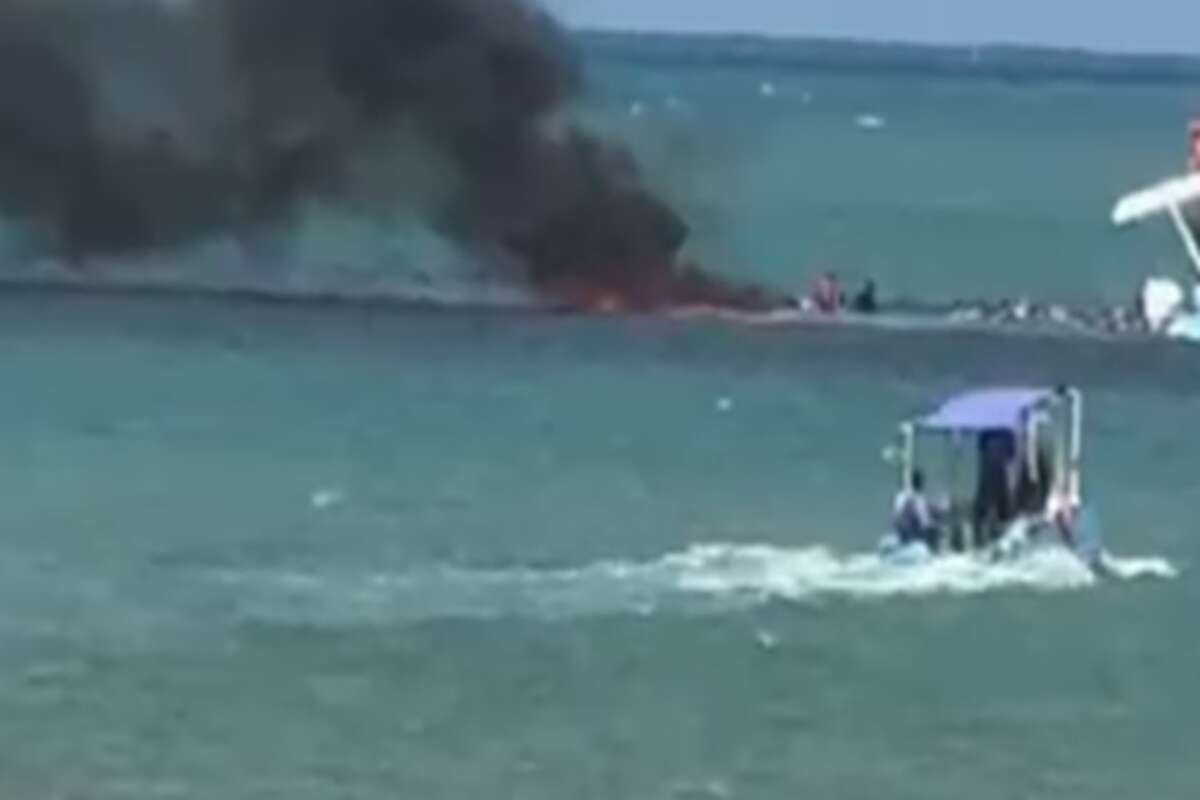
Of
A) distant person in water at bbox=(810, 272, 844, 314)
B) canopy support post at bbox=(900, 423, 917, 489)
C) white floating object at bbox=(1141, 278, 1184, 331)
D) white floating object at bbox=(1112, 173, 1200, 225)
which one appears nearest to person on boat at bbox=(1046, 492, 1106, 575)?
canopy support post at bbox=(900, 423, 917, 489)

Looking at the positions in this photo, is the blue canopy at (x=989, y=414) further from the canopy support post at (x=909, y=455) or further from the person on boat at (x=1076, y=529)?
the person on boat at (x=1076, y=529)

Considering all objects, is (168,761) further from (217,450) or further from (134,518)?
(217,450)

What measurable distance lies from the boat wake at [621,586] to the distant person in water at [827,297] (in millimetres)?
52967

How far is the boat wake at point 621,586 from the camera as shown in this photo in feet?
213

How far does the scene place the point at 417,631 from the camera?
6225 cm

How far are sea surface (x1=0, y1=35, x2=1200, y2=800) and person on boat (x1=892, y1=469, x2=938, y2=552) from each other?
0.45 metres

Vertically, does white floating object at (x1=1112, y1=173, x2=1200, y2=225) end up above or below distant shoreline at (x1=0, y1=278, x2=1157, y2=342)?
above

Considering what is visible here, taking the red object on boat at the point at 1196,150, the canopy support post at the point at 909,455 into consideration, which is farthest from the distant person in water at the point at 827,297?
the canopy support post at the point at 909,455

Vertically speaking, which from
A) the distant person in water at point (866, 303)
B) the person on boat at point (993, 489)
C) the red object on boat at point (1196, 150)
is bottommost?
the distant person in water at point (866, 303)

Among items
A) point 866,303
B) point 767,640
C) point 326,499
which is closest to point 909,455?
point 767,640

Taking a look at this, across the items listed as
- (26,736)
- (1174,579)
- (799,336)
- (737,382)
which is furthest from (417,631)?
(799,336)

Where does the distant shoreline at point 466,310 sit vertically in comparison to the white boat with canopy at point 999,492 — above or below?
below

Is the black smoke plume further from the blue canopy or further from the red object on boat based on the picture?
the red object on boat

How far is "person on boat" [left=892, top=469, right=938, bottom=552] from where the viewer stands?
223 ft
